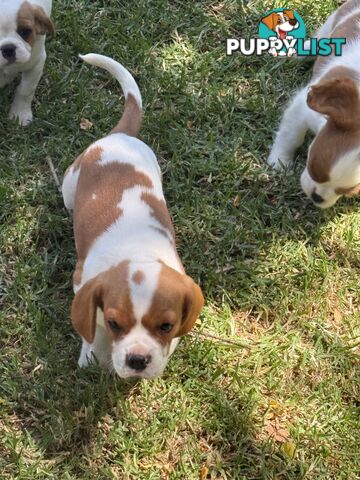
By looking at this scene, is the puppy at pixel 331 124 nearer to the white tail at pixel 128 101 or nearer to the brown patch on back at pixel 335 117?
the brown patch on back at pixel 335 117

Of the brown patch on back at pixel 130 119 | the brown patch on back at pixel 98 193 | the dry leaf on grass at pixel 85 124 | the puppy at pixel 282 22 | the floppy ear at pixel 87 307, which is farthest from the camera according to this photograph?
the puppy at pixel 282 22

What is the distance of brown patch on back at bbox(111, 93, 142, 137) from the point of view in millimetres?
4422

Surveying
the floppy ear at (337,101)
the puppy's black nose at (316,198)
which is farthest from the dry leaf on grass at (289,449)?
the floppy ear at (337,101)

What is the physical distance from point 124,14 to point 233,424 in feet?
11.5

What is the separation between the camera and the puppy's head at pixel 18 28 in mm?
4555

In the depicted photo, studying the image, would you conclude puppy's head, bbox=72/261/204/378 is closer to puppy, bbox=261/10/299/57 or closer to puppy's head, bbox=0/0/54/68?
puppy's head, bbox=0/0/54/68

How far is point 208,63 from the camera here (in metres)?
5.75

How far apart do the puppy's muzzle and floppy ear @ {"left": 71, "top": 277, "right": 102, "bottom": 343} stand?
1.96 metres

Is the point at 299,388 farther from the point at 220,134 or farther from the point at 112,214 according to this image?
the point at 220,134

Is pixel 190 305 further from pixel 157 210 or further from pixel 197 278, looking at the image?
pixel 197 278

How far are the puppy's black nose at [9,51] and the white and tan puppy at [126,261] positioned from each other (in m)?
0.50

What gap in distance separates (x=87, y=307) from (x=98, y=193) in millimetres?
848

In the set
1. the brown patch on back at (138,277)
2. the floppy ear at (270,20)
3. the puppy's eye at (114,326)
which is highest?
the brown patch on back at (138,277)

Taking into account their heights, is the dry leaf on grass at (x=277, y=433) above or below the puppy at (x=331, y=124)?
below
